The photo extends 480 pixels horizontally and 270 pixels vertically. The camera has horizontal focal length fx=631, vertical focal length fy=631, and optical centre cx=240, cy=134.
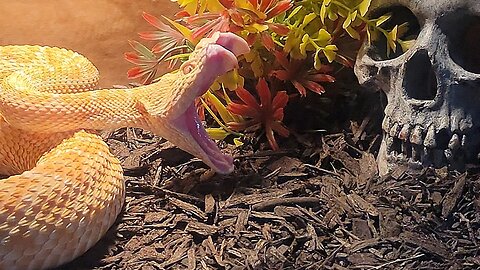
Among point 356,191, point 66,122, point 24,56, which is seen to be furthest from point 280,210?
point 24,56

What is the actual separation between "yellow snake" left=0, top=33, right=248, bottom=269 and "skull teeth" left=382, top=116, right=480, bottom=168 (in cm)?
59

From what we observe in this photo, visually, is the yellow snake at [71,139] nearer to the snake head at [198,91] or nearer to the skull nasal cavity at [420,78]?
the snake head at [198,91]

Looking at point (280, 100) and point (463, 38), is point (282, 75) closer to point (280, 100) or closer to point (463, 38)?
point (280, 100)

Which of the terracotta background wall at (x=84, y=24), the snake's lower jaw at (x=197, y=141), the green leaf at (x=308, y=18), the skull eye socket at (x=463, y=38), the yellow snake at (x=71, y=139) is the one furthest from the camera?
the terracotta background wall at (x=84, y=24)

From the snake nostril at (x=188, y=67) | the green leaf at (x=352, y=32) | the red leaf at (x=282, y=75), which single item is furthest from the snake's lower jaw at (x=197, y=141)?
the green leaf at (x=352, y=32)

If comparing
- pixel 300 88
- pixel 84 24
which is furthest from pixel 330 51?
pixel 84 24

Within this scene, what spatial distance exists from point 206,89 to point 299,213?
532 millimetres

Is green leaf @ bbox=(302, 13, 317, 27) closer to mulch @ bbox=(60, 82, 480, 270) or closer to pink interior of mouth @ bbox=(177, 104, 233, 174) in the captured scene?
mulch @ bbox=(60, 82, 480, 270)

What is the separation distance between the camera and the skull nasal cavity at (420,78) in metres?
2.11

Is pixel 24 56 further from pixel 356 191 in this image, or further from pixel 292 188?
pixel 356 191

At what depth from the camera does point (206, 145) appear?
2.32 meters

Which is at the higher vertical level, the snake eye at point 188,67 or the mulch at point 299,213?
the snake eye at point 188,67

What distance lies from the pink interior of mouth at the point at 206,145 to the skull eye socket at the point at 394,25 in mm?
660

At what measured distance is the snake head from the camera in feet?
6.95
